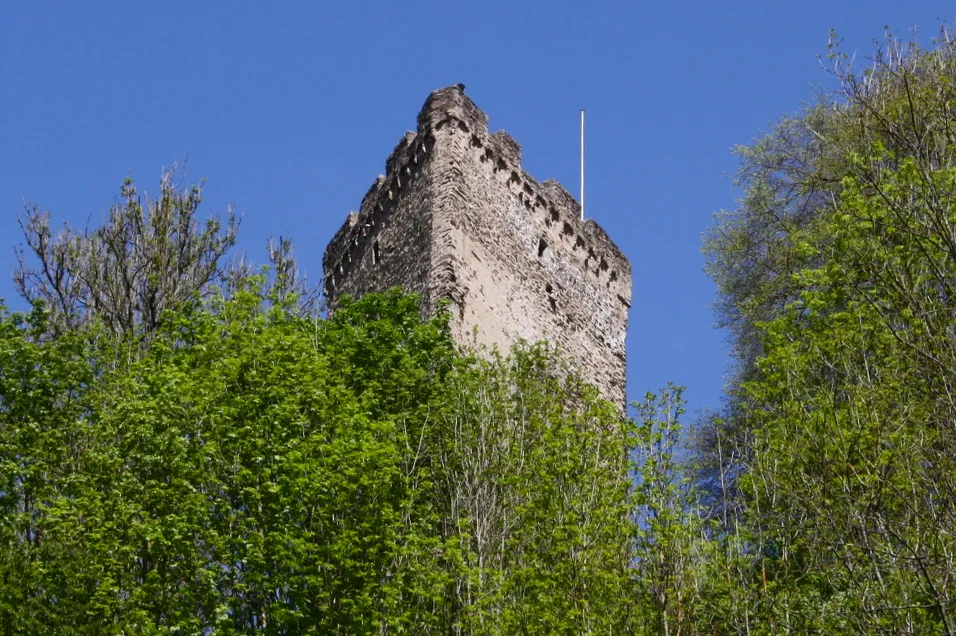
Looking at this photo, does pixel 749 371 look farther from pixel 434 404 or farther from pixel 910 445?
pixel 910 445

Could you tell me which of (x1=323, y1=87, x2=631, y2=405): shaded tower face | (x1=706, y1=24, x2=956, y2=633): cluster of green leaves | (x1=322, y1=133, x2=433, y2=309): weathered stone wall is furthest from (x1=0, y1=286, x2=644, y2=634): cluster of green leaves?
(x1=322, y1=133, x2=433, y2=309): weathered stone wall

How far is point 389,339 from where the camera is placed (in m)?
19.3

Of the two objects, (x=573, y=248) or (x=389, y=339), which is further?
(x=573, y=248)

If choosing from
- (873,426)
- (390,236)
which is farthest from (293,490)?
(390,236)

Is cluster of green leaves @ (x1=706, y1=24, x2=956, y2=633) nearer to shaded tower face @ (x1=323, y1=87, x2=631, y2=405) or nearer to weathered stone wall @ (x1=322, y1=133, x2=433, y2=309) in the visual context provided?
shaded tower face @ (x1=323, y1=87, x2=631, y2=405)

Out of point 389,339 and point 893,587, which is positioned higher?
point 389,339

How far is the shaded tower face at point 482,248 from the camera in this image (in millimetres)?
21344

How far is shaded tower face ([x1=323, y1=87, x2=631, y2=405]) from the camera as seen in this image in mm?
21344

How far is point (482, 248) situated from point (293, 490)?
7853mm

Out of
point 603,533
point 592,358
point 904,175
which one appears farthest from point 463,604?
point 592,358

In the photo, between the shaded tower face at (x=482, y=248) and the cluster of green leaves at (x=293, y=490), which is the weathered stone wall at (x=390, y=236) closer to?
the shaded tower face at (x=482, y=248)

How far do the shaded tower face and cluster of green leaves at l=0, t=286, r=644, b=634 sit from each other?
A: 242 centimetres

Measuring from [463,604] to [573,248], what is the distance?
11302 mm

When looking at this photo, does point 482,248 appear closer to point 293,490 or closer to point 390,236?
point 390,236
